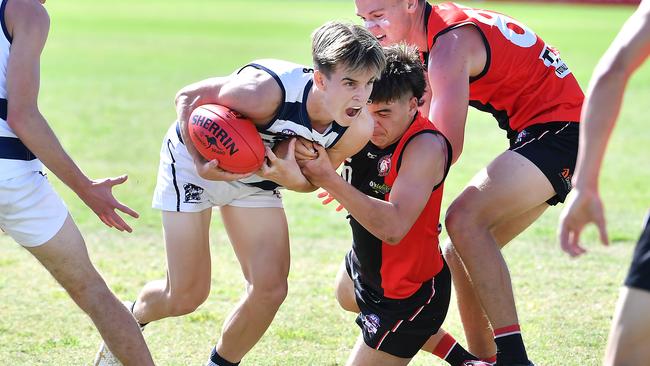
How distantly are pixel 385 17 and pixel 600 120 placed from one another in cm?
232

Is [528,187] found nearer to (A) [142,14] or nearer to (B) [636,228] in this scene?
(B) [636,228]

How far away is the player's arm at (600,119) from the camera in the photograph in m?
3.04

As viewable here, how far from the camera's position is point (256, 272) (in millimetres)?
4844

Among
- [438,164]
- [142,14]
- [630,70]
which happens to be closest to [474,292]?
[438,164]

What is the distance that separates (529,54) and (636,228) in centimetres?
422

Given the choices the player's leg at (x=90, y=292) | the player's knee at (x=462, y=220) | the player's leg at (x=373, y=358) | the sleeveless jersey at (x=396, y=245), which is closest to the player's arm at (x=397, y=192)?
the sleeveless jersey at (x=396, y=245)

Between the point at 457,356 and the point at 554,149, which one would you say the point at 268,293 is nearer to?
the point at 457,356

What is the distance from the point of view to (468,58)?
16.4 ft

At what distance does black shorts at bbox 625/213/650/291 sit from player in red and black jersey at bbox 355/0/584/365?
164 cm

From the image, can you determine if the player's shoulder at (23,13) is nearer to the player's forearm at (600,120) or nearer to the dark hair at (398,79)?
the dark hair at (398,79)

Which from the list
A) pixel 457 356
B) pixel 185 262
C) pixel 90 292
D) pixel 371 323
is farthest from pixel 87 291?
pixel 457 356

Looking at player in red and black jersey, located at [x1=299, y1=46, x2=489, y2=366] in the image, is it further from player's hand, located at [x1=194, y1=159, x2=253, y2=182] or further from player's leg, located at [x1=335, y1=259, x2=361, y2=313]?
player's hand, located at [x1=194, y1=159, x2=253, y2=182]

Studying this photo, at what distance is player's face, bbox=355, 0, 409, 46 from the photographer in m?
5.15

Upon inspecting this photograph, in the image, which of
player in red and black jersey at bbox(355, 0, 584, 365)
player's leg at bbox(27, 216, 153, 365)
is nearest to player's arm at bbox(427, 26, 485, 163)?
player in red and black jersey at bbox(355, 0, 584, 365)
